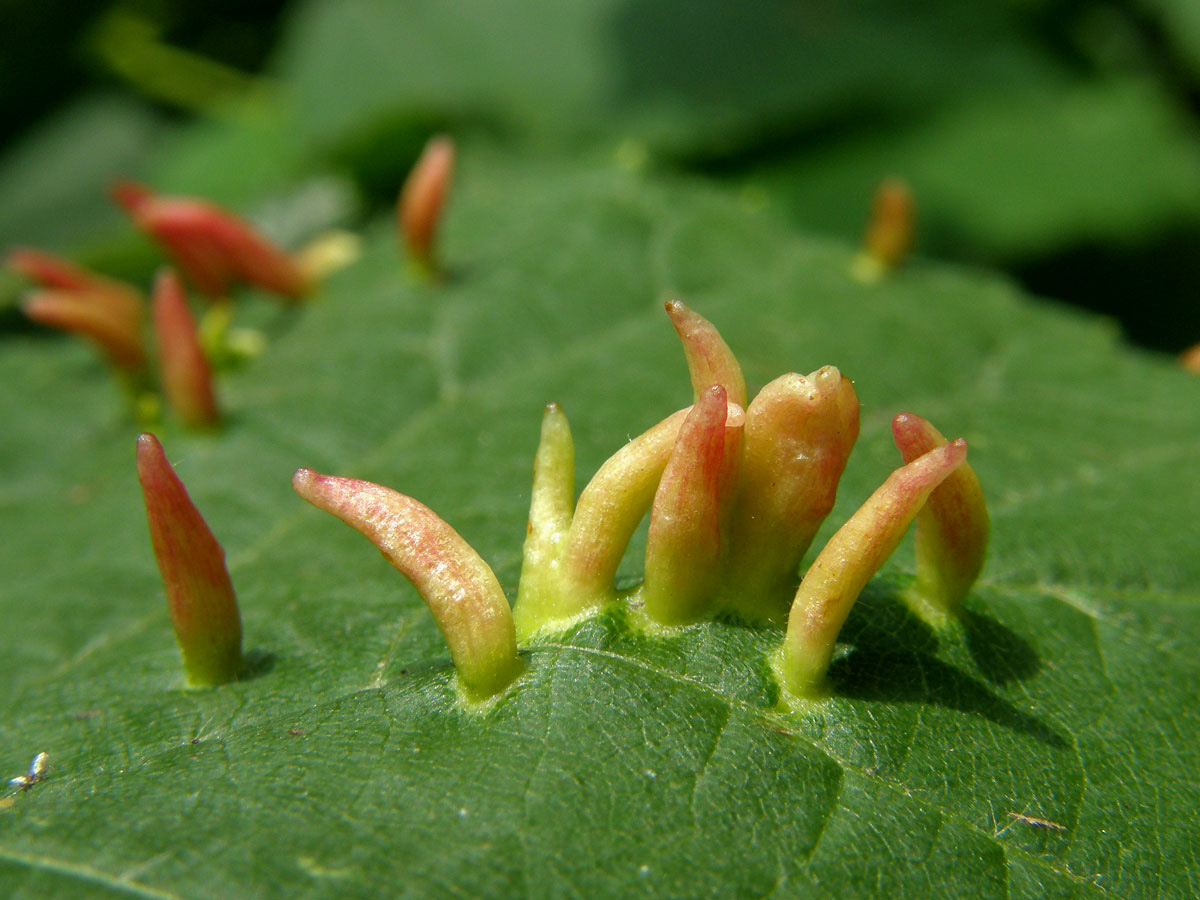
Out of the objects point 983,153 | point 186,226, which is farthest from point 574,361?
point 983,153

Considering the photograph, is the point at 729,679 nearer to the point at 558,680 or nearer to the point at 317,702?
the point at 558,680

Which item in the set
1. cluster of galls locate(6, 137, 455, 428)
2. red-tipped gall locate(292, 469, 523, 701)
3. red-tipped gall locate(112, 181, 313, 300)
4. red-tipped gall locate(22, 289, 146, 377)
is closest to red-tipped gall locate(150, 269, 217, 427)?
cluster of galls locate(6, 137, 455, 428)

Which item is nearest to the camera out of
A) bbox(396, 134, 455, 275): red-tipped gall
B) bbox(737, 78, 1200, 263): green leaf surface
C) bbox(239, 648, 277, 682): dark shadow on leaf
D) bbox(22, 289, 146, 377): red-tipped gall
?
bbox(239, 648, 277, 682): dark shadow on leaf

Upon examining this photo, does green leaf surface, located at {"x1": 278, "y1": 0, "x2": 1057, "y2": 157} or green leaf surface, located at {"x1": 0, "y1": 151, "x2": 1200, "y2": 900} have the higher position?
green leaf surface, located at {"x1": 278, "y1": 0, "x2": 1057, "y2": 157}

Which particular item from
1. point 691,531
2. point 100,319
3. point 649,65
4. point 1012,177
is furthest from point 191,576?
point 1012,177

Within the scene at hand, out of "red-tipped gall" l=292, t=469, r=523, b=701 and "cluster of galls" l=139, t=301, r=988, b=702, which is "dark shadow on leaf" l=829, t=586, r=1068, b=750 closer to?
"cluster of galls" l=139, t=301, r=988, b=702

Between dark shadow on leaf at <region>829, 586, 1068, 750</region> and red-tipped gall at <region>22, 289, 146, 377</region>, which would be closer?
dark shadow on leaf at <region>829, 586, 1068, 750</region>

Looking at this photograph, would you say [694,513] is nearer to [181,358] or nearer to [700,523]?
[700,523]

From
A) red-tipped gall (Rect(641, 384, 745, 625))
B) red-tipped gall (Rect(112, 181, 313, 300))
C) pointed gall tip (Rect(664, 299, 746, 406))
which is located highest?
pointed gall tip (Rect(664, 299, 746, 406))
